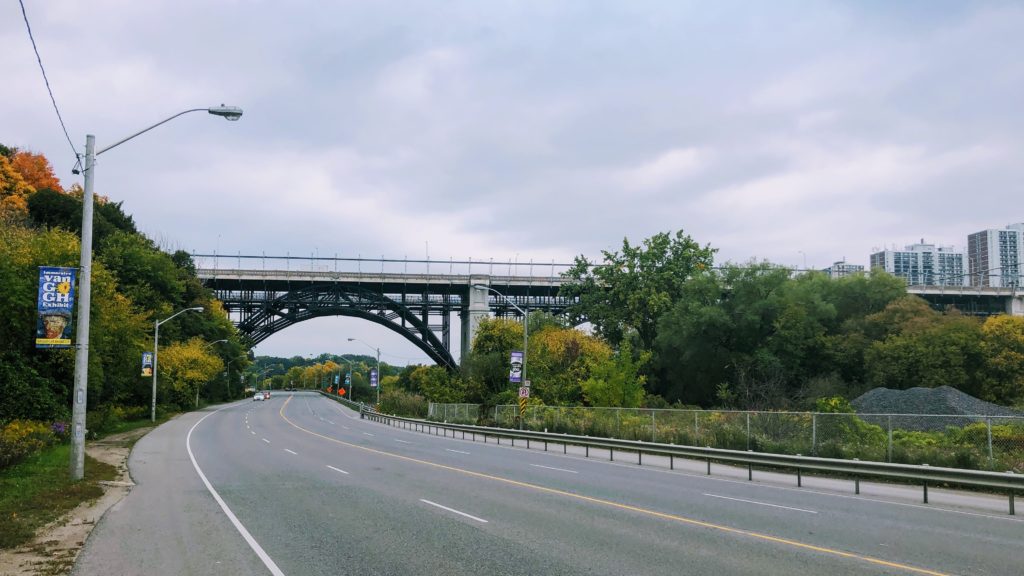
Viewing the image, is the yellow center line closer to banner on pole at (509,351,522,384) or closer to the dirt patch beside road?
the dirt patch beside road

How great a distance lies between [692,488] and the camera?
1894 cm

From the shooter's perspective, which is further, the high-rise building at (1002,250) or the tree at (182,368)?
the high-rise building at (1002,250)

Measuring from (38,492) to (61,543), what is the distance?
20.1 feet

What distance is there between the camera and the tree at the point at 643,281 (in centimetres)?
7494

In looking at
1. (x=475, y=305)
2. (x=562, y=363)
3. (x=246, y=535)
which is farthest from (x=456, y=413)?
(x=475, y=305)

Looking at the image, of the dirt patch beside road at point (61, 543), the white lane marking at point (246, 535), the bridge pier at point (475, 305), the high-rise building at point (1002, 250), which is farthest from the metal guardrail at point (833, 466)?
the high-rise building at point (1002, 250)

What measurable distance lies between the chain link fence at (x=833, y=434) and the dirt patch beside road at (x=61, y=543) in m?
19.4

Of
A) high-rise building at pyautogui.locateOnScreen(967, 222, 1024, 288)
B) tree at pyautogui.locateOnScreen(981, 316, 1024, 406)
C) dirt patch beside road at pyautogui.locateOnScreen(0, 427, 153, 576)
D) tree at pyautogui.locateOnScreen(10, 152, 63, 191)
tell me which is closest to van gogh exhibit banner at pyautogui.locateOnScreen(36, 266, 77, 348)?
dirt patch beside road at pyautogui.locateOnScreen(0, 427, 153, 576)

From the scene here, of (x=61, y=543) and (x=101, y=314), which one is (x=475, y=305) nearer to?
(x=101, y=314)

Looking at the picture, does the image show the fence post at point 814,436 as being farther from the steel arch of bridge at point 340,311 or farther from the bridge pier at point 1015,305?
the bridge pier at point 1015,305

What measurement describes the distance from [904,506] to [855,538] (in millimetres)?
5417

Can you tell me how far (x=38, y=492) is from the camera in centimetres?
1661

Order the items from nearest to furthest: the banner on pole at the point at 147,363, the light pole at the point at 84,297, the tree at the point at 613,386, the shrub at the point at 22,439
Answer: the light pole at the point at 84,297, the shrub at the point at 22,439, the tree at the point at 613,386, the banner on pole at the point at 147,363

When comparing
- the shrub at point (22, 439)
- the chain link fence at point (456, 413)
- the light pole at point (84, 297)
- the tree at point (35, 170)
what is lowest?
the chain link fence at point (456, 413)
